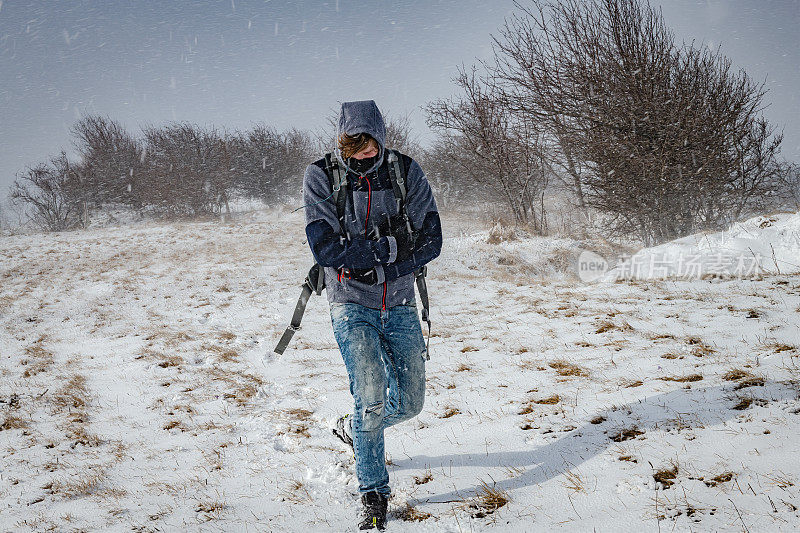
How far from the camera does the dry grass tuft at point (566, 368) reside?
409 centimetres

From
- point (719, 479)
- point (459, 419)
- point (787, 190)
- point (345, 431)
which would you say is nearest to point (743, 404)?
point (719, 479)

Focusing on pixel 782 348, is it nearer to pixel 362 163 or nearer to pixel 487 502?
pixel 487 502

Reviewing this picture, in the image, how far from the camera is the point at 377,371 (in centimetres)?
231

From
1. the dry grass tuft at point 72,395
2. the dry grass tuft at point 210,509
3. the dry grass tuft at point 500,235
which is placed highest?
the dry grass tuft at point 500,235

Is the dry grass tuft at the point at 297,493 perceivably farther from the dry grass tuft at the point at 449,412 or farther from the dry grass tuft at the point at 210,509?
the dry grass tuft at the point at 449,412

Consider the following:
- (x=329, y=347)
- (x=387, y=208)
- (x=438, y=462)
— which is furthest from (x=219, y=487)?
(x=329, y=347)

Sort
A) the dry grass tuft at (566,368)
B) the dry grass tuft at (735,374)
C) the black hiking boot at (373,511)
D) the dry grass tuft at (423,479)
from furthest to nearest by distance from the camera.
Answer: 1. the dry grass tuft at (566,368)
2. the dry grass tuft at (735,374)
3. the dry grass tuft at (423,479)
4. the black hiking boot at (373,511)

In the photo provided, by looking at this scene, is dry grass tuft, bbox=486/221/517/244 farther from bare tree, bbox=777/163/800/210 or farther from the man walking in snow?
the man walking in snow

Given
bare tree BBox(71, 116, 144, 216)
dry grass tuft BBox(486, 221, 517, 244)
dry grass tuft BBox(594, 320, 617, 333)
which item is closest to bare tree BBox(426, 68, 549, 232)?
dry grass tuft BBox(486, 221, 517, 244)

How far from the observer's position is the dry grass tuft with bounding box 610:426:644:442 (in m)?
2.69

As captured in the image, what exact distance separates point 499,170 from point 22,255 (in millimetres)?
19773

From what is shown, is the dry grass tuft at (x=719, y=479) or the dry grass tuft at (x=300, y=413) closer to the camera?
the dry grass tuft at (x=719, y=479)

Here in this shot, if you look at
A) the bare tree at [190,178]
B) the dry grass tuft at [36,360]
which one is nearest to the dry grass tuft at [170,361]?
the dry grass tuft at [36,360]

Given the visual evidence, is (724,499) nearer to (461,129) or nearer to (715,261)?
(715,261)
